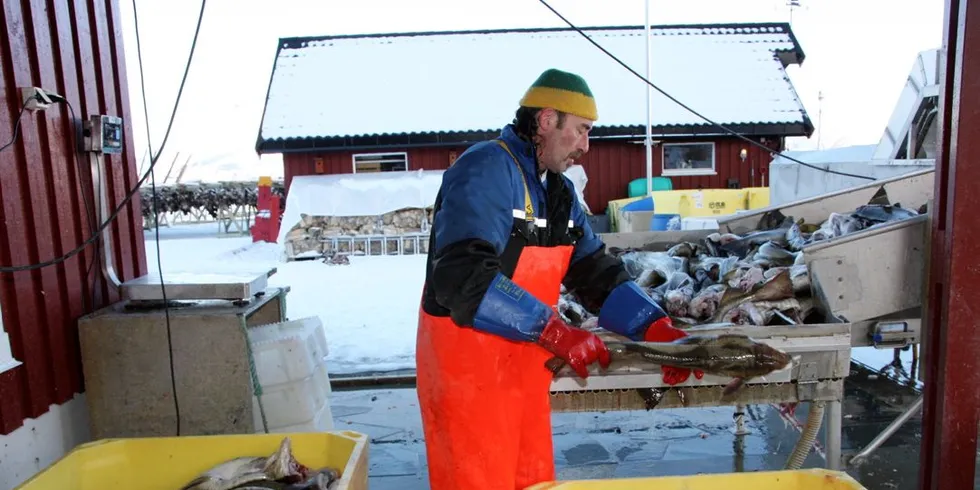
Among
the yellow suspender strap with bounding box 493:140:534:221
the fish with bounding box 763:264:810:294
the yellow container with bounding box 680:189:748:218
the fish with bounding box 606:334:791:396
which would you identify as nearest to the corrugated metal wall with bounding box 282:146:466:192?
the yellow container with bounding box 680:189:748:218

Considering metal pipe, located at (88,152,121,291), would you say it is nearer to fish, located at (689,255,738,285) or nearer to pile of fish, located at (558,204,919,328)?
pile of fish, located at (558,204,919,328)

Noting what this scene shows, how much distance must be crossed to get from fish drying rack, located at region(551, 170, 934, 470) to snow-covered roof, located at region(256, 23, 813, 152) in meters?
12.4

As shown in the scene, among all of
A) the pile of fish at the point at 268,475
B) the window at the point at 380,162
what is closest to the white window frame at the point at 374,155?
the window at the point at 380,162

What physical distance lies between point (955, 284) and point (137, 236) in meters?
4.28

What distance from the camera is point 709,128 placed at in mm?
15766

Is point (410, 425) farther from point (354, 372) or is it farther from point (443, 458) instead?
point (443, 458)

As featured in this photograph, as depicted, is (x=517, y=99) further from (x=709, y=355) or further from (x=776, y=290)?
(x=709, y=355)

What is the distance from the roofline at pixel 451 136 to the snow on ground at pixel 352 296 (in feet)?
8.75

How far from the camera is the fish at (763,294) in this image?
358 cm

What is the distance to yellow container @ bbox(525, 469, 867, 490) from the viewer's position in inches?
79.4

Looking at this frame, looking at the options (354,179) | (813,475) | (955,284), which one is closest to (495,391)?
(813,475)

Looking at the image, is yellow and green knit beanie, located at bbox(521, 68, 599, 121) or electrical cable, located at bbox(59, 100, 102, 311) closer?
yellow and green knit beanie, located at bbox(521, 68, 599, 121)

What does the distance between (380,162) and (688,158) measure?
304 inches

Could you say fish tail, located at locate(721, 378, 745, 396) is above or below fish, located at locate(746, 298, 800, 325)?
below
